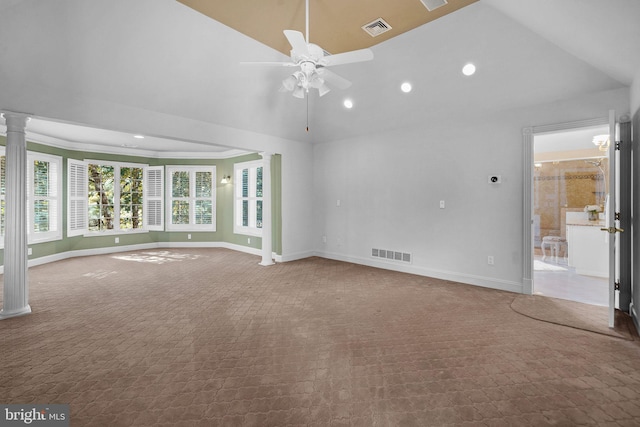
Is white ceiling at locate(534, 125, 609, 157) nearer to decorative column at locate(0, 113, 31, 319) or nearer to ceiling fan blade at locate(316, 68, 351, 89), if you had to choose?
ceiling fan blade at locate(316, 68, 351, 89)

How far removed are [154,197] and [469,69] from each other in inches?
320

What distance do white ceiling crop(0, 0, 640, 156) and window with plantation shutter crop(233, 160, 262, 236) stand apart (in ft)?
7.54

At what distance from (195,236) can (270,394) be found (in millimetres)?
7158

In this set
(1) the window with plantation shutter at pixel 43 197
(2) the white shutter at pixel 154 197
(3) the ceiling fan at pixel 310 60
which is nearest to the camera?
(3) the ceiling fan at pixel 310 60

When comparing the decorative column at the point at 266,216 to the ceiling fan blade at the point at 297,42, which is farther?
the decorative column at the point at 266,216

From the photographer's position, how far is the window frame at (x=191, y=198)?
8.30m

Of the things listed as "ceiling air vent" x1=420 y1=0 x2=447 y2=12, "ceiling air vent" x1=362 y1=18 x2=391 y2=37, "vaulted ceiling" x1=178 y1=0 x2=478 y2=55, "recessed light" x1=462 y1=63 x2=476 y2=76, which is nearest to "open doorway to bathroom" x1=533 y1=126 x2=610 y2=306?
"recessed light" x1=462 y1=63 x2=476 y2=76

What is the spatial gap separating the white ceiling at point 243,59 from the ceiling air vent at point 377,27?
0.31 metres

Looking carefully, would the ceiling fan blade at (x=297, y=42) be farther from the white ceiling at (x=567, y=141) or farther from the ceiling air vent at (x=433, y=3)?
the white ceiling at (x=567, y=141)

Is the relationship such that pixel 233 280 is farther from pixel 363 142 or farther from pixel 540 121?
pixel 540 121

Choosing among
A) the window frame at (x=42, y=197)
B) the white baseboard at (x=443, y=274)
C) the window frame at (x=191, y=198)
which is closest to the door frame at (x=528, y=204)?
the white baseboard at (x=443, y=274)

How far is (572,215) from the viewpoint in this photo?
23.3 feet

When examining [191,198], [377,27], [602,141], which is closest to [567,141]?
[602,141]

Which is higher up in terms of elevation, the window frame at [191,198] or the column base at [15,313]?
the window frame at [191,198]
